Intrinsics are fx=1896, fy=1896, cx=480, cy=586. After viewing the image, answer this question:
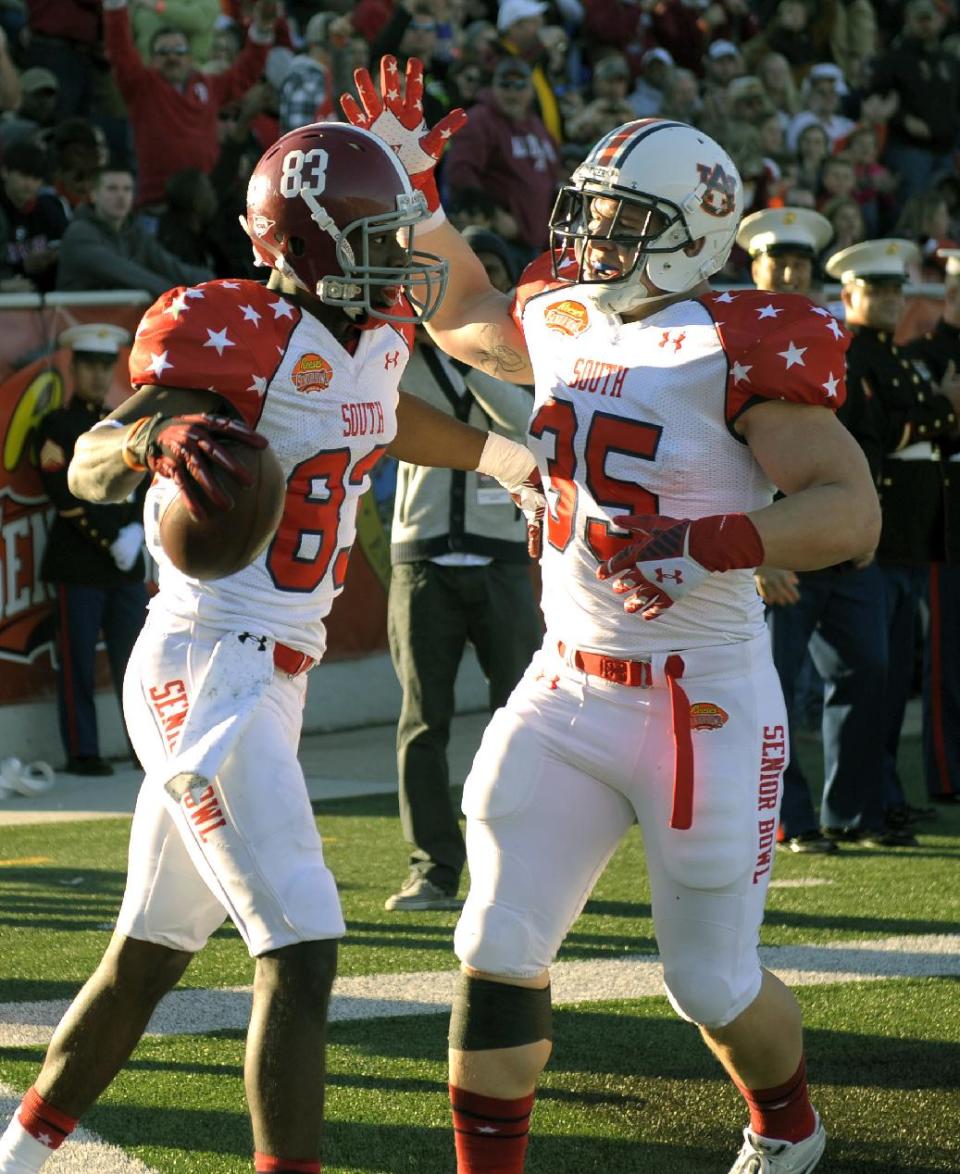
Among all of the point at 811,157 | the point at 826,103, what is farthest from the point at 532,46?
the point at 826,103

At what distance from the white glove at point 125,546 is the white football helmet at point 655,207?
508 centimetres

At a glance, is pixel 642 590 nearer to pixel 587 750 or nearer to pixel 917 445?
pixel 587 750

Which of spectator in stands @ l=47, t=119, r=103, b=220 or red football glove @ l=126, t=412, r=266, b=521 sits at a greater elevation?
red football glove @ l=126, t=412, r=266, b=521

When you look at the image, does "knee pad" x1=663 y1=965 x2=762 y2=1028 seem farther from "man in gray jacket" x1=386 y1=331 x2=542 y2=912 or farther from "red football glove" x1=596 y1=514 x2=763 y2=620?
"man in gray jacket" x1=386 y1=331 x2=542 y2=912

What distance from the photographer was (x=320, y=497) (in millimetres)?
3459

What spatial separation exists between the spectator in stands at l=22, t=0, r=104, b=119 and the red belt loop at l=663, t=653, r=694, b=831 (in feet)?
27.8

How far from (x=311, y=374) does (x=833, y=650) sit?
4155 millimetres

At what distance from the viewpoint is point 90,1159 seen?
380cm

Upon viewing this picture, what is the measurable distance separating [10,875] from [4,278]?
152 inches

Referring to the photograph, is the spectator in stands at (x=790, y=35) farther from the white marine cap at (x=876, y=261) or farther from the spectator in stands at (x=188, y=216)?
the white marine cap at (x=876, y=261)

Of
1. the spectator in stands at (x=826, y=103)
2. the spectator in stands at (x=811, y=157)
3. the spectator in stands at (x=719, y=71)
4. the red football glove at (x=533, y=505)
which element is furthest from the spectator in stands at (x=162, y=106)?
the red football glove at (x=533, y=505)

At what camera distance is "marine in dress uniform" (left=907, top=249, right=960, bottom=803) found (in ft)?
26.2

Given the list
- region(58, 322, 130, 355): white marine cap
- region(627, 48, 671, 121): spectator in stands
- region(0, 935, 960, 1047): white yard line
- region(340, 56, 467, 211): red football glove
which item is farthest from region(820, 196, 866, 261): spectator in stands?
region(340, 56, 467, 211): red football glove

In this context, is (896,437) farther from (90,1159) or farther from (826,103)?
(826,103)
